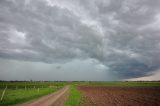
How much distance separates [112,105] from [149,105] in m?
5.06

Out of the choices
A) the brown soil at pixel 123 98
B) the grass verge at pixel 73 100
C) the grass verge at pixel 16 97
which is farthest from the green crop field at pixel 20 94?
the brown soil at pixel 123 98

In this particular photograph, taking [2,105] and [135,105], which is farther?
[135,105]

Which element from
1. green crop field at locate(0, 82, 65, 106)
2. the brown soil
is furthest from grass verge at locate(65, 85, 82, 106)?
green crop field at locate(0, 82, 65, 106)

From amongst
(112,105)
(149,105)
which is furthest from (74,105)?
(149,105)

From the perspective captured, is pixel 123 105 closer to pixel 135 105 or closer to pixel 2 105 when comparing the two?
pixel 135 105

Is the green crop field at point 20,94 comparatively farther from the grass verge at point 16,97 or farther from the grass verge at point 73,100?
the grass verge at point 73,100

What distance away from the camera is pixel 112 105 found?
88.7 feet

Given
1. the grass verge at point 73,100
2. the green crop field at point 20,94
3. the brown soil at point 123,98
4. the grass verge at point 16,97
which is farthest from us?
the brown soil at point 123,98

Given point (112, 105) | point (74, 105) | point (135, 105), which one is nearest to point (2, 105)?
point (74, 105)

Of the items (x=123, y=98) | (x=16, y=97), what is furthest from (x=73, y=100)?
(x=123, y=98)

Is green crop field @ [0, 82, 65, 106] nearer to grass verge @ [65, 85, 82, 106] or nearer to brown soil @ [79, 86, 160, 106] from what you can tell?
grass verge @ [65, 85, 82, 106]

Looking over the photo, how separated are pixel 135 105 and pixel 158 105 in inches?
124

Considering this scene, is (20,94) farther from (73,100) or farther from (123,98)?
(123,98)

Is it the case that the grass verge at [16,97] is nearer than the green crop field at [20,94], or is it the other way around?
the grass verge at [16,97]
